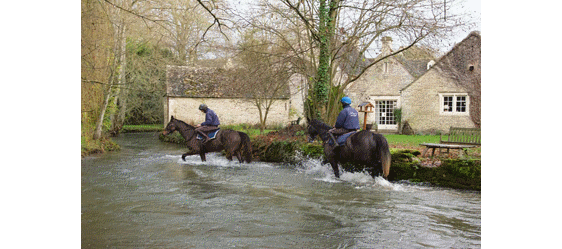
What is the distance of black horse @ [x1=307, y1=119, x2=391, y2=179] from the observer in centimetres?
938

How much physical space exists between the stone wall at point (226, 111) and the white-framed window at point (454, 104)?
11165 mm

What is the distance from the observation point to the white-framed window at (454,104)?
23859 millimetres

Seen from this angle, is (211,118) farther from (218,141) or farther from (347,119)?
(347,119)

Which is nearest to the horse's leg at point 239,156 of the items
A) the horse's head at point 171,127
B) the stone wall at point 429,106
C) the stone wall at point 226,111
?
the horse's head at point 171,127

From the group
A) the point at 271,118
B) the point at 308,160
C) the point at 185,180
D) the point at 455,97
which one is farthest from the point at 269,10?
the point at 271,118

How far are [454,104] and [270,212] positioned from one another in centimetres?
1970

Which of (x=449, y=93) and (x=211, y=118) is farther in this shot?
(x=449, y=93)

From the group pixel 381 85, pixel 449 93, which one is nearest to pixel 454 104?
pixel 449 93

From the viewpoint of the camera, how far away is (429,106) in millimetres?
24625

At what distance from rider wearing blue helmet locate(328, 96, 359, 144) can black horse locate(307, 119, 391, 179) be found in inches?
11.7

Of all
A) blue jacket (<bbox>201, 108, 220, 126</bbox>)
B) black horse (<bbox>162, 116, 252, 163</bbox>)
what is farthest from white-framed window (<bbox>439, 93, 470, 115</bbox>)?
blue jacket (<bbox>201, 108, 220, 126</bbox>)

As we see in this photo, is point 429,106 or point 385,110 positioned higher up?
point 429,106

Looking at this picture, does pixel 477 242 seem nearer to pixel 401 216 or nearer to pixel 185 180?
pixel 401 216

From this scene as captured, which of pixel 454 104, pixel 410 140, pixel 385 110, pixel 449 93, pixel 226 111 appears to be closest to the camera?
pixel 410 140
